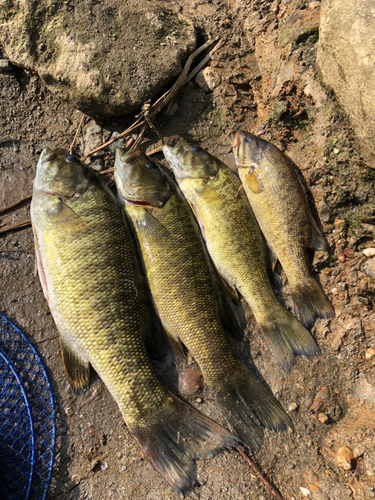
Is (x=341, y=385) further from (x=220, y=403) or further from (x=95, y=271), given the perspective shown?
(x=95, y=271)

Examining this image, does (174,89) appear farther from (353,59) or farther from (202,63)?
(353,59)

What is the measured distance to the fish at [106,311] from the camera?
8.92 ft

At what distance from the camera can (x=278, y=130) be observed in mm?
3771

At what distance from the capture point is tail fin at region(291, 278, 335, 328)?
3.23 m

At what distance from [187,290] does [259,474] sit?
1755 millimetres

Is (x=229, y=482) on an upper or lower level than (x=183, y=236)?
lower

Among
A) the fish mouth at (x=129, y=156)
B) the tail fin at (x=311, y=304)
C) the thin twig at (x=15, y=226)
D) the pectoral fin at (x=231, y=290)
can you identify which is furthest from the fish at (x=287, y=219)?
the thin twig at (x=15, y=226)

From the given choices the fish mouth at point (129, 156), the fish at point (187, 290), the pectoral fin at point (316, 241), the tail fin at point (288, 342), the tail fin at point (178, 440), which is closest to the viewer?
the tail fin at point (178, 440)

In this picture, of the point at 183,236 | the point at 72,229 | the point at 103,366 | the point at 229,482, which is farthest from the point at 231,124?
the point at 229,482

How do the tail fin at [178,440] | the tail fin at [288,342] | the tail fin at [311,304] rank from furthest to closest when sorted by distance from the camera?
the tail fin at [311,304] → the tail fin at [288,342] → the tail fin at [178,440]

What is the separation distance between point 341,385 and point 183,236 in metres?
2.16

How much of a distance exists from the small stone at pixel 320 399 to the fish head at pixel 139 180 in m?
2.49

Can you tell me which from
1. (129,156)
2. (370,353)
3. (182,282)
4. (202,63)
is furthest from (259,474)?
(202,63)

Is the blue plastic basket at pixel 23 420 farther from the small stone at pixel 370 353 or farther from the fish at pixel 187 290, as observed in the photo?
the small stone at pixel 370 353
